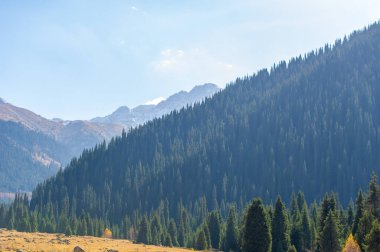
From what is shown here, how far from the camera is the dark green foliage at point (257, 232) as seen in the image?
244 ft

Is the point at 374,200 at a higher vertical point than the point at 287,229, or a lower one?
higher

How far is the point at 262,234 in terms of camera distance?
245ft

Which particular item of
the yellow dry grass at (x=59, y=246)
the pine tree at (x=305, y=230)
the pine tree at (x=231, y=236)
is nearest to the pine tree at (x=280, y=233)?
the pine tree at (x=305, y=230)

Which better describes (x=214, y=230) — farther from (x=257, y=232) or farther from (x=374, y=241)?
(x=374, y=241)

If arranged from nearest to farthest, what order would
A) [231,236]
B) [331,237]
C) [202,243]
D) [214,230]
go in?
[331,237] < [231,236] < [202,243] < [214,230]

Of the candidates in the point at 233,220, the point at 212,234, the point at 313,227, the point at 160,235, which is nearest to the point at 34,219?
the point at 160,235

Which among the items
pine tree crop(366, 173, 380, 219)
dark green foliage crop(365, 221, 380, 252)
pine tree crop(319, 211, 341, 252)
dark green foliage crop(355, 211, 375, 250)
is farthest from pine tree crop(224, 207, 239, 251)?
dark green foliage crop(365, 221, 380, 252)

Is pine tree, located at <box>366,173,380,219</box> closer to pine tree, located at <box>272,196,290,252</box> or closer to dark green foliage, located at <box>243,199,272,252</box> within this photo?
pine tree, located at <box>272,196,290,252</box>

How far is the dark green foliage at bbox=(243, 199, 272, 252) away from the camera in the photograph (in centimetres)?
7444

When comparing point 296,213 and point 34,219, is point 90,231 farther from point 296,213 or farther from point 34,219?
point 296,213

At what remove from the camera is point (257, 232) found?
74875mm

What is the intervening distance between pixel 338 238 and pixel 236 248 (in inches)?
1401

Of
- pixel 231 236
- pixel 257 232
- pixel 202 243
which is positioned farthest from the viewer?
pixel 202 243

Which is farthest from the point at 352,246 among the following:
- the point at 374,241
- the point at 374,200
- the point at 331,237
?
the point at 374,241
